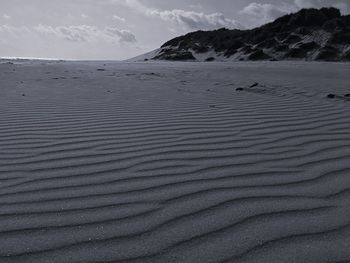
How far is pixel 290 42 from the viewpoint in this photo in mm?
20828

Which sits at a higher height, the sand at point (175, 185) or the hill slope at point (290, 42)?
the hill slope at point (290, 42)

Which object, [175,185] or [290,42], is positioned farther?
[290,42]

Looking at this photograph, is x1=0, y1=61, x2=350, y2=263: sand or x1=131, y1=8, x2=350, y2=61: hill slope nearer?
x1=0, y1=61, x2=350, y2=263: sand

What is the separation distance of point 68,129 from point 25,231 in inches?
95.7

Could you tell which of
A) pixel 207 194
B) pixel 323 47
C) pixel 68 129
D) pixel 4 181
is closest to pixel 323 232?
pixel 207 194

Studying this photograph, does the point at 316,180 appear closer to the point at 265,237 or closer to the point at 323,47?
the point at 265,237

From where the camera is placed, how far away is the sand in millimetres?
1888

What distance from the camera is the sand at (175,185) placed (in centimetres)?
189

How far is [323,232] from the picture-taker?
2002 millimetres

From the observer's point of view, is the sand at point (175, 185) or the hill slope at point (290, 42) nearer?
the sand at point (175, 185)

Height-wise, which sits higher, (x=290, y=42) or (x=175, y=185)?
(x=290, y=42)

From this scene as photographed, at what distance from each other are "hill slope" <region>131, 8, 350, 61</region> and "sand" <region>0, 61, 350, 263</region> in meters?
14.2

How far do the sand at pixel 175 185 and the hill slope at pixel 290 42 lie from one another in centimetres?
1418

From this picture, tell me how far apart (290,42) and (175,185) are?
19682 millimetres
